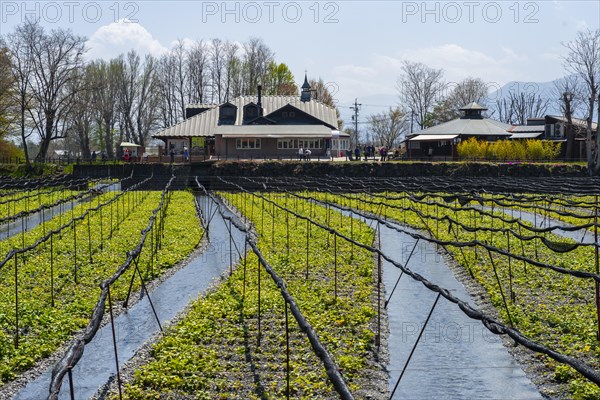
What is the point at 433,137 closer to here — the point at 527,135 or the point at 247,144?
the point at 527,135

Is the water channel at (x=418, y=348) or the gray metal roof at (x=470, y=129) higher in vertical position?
the gray metal roof at (x=470, y=129)

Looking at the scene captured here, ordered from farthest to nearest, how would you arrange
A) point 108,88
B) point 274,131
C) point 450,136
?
1. point 108,88
2. point 450,136
3. point 274,131

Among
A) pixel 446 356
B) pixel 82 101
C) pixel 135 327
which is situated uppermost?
pixel 82 101

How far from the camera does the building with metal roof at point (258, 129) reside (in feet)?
243

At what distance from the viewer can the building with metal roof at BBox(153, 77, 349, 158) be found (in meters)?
74.1

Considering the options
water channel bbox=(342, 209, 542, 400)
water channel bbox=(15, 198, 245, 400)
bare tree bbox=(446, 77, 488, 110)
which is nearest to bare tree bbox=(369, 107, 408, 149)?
bare tree bbox=(446, 77, 488, 110)

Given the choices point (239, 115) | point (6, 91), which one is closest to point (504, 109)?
point (239, 115)

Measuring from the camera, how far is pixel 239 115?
82.2 m

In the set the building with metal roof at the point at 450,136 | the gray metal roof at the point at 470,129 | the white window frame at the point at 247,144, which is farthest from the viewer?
the gray metal roof at the point at 470,129

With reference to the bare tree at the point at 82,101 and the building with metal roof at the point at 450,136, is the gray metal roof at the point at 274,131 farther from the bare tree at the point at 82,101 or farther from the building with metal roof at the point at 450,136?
the bare tree at the point at 82,101

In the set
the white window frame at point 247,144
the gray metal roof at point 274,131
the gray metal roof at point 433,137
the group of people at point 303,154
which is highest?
the gray metal roof at point 274,131

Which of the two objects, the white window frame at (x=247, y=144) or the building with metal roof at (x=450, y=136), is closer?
the white window frame at (x=247, y=144)

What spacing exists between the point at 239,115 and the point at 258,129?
759 centimetres

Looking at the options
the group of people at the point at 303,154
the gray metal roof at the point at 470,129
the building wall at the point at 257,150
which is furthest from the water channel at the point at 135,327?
the gray metal roof at the point at 470,129
